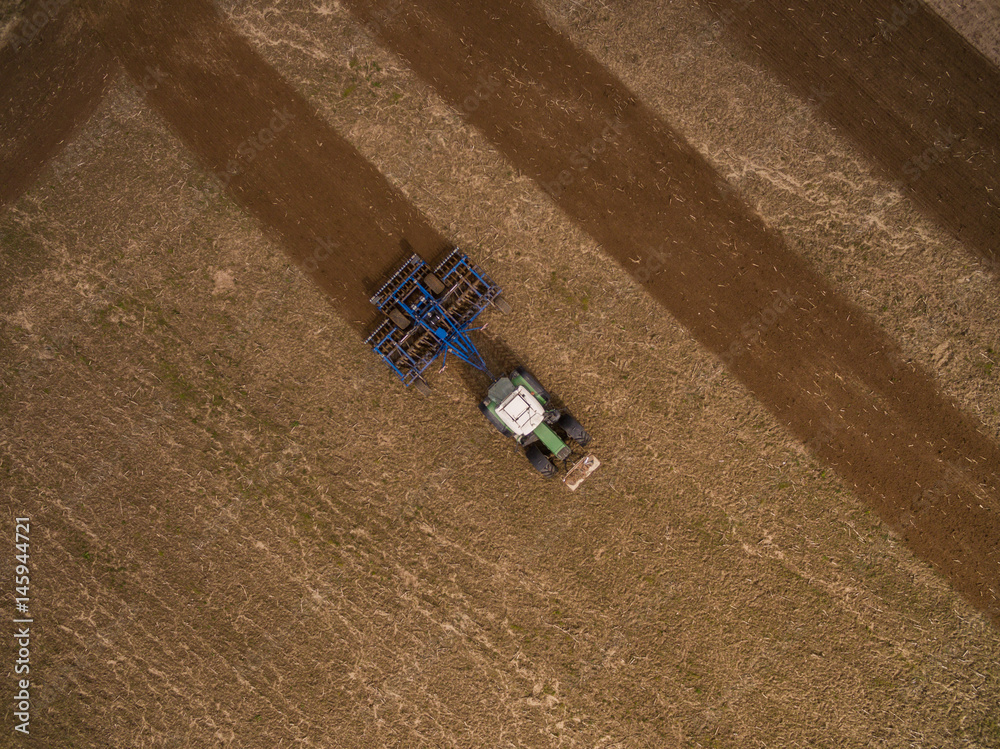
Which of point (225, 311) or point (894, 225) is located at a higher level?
point (225, 311)

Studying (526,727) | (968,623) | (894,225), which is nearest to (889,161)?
(894,225)

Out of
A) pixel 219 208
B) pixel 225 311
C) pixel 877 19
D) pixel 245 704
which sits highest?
pixel 219 208

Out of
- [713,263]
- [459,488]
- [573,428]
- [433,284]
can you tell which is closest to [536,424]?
[573,428]

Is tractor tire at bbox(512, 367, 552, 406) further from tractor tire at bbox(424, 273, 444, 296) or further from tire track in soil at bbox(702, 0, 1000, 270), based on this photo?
tire track in soil at bbox(702, 0, 1000, 270)

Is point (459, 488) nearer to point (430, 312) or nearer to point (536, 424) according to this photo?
point (536, 424)

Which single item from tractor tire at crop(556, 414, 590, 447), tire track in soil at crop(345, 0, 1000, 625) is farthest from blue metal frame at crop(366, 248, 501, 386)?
tire track in soil at crop(345, 0, 1000, 625)

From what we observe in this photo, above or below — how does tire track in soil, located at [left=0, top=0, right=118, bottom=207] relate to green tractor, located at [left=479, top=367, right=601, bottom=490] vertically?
above

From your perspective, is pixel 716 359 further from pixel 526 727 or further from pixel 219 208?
pixel 219 208
